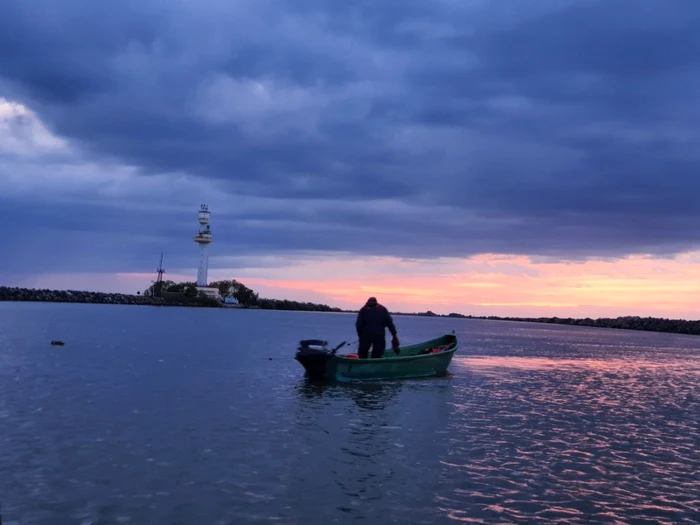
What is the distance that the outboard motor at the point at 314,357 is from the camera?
1053 inches

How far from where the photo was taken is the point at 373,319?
27672 mm

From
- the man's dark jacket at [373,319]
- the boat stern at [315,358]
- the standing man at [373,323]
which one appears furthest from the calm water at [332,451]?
the man's dark jacket at [373,319]

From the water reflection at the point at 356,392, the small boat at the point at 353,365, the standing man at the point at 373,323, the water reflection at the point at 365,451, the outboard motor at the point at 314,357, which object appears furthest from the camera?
the standing man at the point at 373,323

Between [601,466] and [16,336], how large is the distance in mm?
48210

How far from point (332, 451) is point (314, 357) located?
446 inches

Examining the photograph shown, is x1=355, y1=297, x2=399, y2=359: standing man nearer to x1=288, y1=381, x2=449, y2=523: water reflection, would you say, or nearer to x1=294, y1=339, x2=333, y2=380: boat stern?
x1=294, y1=339, x2=333, y2=380: boat stern

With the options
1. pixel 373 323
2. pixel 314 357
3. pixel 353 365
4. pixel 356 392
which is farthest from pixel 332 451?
pixel 373 323

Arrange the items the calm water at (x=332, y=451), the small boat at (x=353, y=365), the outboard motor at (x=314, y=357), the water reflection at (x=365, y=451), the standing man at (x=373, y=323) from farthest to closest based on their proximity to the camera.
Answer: the standing man at (x=373, y=323) < the small boat at (x=353, y=365) < the outboard motor at (x=314, y=357) < the water reflection at (x=365, y=451) < the calm water at (x=332, y=451)

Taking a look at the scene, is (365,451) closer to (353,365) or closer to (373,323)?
(353,365)

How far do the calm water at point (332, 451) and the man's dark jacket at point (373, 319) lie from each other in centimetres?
233

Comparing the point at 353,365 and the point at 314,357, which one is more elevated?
the point at 314,357

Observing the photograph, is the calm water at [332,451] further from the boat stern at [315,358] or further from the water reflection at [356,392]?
the boat stern at [315,358]

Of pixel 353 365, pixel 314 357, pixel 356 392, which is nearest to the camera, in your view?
pixel 356 392

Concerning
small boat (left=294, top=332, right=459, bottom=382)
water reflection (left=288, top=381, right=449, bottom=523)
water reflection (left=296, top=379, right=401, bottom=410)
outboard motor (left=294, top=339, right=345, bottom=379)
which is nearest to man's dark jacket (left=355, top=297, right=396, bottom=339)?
small boat (left=294, top=332, right=459, bottom=382)
